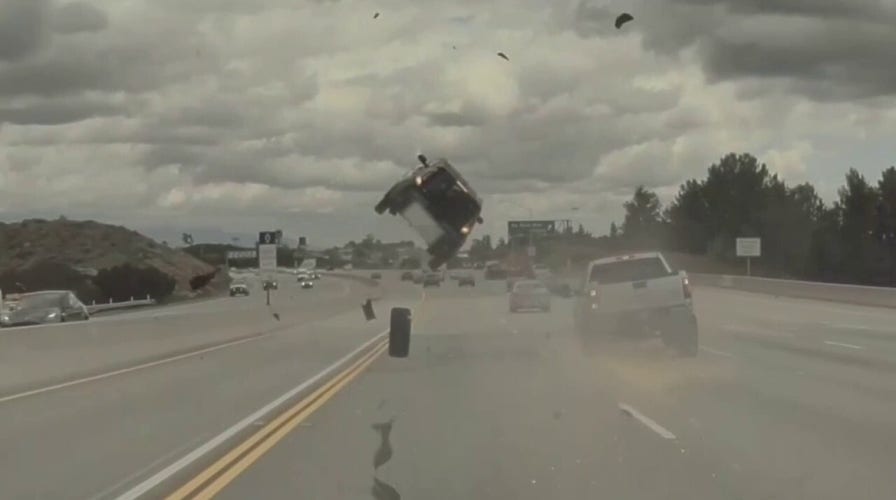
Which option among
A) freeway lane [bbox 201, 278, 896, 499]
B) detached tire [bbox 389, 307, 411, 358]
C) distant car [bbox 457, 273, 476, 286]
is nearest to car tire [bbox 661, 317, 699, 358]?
freeway lane [bbox 201, 278, 896, 499]

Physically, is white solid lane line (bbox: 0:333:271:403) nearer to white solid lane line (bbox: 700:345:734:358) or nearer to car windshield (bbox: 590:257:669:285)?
car windshield (bbox: 590:257:669:285)

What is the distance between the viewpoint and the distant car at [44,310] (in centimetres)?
4403

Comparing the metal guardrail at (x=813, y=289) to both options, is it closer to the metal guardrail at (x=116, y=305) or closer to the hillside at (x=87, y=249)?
the metal guardrail at (x=116, y=305)

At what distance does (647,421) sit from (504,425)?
5.38 feet

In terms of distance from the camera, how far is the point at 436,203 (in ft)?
96.3

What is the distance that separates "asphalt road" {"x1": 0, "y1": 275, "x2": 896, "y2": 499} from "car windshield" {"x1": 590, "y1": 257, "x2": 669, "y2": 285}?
5.25 feet

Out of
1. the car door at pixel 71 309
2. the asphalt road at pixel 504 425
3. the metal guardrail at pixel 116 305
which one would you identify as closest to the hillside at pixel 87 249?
the metal guardrail at pixel 116 305

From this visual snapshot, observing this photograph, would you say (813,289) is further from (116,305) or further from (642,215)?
(642,215)

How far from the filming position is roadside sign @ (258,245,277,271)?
48.6 meters

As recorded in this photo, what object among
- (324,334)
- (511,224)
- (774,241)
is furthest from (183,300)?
(774,241)

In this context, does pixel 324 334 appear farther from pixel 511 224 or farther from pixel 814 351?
pixel 511 224

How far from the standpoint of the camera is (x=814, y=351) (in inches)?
1046

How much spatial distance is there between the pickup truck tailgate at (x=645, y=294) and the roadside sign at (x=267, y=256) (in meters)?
24.9

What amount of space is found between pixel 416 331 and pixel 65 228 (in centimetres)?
9597
